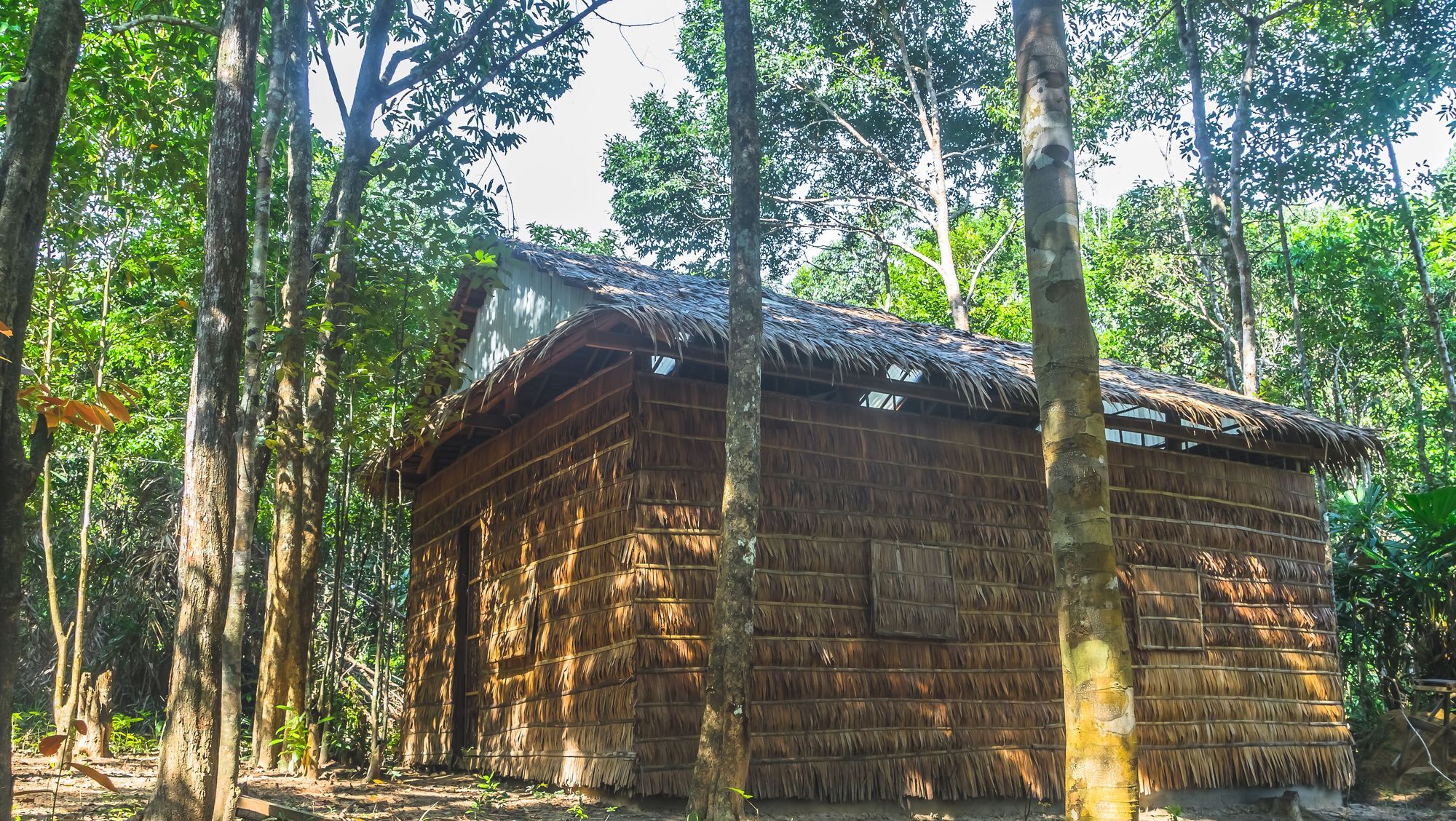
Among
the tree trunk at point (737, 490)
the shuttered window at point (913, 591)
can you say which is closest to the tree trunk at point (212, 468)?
the tree trunk at point (737, 490)

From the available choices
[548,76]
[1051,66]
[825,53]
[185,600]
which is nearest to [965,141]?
[825,53]

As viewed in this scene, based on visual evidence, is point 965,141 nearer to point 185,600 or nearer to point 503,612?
point 503,612

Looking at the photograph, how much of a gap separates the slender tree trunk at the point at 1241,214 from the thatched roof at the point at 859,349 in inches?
Result: 104

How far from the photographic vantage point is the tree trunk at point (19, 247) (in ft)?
9.66

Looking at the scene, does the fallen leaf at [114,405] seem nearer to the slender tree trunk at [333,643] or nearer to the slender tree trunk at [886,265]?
the slender tree trunk at [333,643]

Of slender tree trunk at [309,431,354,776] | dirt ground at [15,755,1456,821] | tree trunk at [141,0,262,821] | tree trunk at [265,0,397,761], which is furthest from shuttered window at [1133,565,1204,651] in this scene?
tree trunk at [141,0,262,821]

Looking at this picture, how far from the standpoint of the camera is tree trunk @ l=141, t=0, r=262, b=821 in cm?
383

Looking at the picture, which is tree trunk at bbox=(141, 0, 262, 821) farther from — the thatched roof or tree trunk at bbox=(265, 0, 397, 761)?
tree trunk at bbox=(265, 0, 397, 761)

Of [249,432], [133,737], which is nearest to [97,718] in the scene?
[133,737]

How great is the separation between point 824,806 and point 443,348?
12.2ft

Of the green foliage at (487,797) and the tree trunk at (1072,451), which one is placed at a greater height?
the tree trunk at (1072,451)

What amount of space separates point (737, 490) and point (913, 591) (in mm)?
2345

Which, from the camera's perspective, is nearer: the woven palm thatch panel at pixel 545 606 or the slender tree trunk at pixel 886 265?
the woven palm thatch panel at pixel 545 606

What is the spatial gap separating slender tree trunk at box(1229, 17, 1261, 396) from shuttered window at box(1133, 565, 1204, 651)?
14.4 feet
